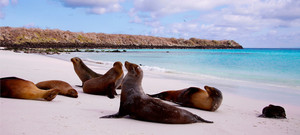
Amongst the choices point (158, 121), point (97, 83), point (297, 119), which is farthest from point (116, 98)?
point (297, 119)

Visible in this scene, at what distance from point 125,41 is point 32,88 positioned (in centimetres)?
11558

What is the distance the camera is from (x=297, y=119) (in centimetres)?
560

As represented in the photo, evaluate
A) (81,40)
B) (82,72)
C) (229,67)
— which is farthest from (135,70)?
(81,40)

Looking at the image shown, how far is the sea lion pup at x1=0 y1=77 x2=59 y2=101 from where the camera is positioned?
486cm

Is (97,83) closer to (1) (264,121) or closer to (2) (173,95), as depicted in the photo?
(2) (173,95)

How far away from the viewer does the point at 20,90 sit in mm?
4918

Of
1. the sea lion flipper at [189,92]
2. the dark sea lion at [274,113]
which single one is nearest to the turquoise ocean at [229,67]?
the dark sea lion at [274,113]

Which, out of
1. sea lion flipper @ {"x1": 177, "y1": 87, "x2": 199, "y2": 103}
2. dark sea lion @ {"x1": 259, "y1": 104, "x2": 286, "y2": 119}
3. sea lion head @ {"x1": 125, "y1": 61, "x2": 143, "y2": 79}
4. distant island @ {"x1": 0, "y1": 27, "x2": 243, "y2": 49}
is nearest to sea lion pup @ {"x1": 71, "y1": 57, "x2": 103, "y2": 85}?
sea lion flipper @ {"x1": 177, "y1": 87, "x2": 199, "y2": 103}

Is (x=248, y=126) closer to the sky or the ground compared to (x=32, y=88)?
closer to the ground

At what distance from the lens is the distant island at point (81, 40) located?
80188 millimetres

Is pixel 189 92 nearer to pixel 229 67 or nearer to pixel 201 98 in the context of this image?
pixel 201 98

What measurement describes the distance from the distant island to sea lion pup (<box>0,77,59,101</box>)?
210 ft

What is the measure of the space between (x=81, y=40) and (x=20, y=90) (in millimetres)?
101828

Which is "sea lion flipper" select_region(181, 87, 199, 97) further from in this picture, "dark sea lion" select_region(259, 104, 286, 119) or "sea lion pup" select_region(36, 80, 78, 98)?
"sea lion pup" select_region(36, 80, 78, 98)
